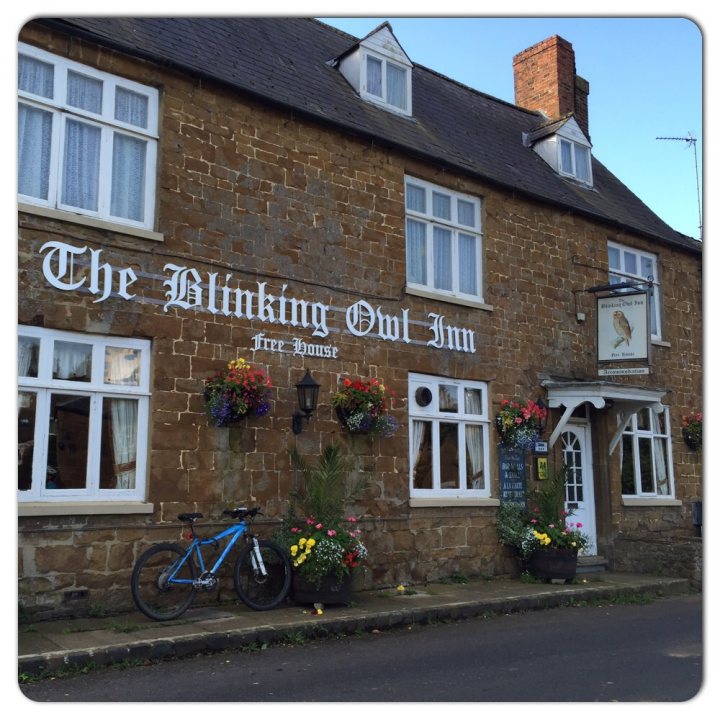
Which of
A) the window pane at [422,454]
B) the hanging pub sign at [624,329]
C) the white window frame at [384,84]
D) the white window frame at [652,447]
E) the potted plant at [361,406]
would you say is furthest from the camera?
the white window frame at [652,447]

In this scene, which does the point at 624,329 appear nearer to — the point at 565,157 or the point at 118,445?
the point at 565,157

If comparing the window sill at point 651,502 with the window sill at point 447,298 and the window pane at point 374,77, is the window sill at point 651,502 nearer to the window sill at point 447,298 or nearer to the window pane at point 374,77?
the window sill at point 447,298

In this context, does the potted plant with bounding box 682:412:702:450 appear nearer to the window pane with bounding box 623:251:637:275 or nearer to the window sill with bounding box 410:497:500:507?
the window pane with bounding box 623:251:637:275

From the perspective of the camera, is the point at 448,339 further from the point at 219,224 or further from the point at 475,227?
the point at 219,224

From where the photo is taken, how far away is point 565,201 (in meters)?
14.4

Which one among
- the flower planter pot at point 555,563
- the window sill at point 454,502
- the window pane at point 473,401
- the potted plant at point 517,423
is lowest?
the flower planter pot at point 555,563

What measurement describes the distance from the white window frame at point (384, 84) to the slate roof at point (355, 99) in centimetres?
19

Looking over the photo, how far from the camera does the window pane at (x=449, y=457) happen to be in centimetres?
1195

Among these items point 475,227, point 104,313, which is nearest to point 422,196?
point 475,227

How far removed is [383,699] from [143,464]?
4.01m

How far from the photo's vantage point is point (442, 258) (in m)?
12.6

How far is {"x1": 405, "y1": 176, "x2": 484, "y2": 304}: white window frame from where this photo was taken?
40.0 ft

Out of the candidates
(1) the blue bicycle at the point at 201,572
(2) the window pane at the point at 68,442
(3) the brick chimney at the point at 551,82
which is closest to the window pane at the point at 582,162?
(3) the brick chimney at the point at 551,82

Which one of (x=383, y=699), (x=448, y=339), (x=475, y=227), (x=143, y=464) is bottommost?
(x=383, y=699)
